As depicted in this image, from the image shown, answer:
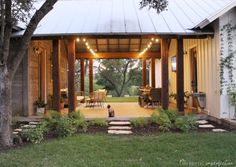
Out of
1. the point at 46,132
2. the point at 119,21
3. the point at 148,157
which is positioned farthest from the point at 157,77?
the point at 148,157

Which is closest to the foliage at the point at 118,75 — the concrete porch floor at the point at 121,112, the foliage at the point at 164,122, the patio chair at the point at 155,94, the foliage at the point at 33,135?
the concrete porch floor at the point at 121,112

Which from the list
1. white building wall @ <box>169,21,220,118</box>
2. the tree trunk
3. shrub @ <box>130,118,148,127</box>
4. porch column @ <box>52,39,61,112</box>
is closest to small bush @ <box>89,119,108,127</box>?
shrub @ <box>130,118,148,127</box>

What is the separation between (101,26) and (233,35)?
12.9 ft

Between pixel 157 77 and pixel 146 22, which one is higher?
pixel 146 22

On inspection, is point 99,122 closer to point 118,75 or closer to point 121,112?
point 121,112

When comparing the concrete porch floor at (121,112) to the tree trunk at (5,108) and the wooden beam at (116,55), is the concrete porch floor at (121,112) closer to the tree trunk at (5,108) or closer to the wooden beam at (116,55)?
the tree trunk at (5,108)

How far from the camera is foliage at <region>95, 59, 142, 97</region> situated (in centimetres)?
3127

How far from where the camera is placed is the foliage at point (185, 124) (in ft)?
27.7

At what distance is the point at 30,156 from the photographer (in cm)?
626

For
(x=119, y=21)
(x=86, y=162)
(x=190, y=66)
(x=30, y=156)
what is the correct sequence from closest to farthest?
(x=86, y=162) → (x=30, y=156) → (x=119, y=21) → (x=190, y=66)

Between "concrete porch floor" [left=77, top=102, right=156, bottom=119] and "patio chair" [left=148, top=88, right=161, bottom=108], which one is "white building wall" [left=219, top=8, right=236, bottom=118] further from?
"patio chair" [left=148, top=88, right=161, bottom=108]

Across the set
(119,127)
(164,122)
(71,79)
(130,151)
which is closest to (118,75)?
(71,79)

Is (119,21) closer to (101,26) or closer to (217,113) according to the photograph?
(101,26)

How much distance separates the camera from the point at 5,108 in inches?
286
